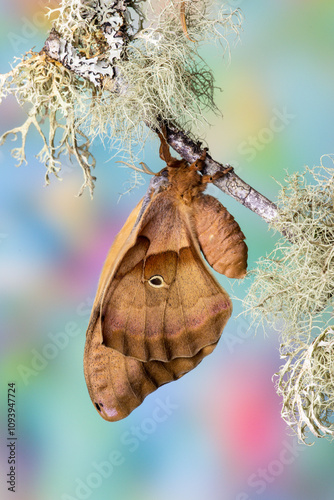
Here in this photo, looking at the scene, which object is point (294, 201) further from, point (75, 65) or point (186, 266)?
point (75, 65)

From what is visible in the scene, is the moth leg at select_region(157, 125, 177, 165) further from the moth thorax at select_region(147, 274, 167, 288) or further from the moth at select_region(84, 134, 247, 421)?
the moth thorax at select_region(147, 274, 167, 288)

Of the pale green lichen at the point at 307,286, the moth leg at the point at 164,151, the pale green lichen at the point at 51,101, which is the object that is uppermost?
the pale green lichen at the point at 51,101

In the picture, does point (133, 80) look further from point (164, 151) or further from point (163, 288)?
point (163, 288)

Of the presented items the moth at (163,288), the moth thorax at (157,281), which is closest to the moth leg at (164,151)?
the moth at (163,288)

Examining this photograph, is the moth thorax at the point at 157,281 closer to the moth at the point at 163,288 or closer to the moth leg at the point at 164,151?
the moth at the point at 163,288

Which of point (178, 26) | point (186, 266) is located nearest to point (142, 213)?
point (186, 266)

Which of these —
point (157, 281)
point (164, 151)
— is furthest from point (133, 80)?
point (157, 281)
